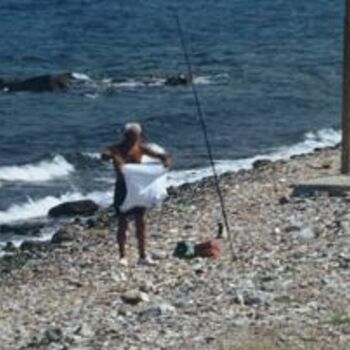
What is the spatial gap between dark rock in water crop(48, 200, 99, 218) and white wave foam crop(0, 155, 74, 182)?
4.17 m

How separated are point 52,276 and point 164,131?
17.4 meters

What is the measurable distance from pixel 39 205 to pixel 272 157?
252 inches

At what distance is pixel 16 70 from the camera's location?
50438mm

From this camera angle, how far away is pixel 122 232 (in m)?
17.2

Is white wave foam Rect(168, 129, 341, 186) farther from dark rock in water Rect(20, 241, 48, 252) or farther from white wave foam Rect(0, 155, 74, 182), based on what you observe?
dark rock in water Rect(20, 241, 48, 252)

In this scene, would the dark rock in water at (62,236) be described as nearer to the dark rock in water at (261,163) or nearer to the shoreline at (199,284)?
the shoreline at (199,284)

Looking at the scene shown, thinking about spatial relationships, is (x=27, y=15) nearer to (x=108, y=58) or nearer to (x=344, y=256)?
(x=108, y=58)

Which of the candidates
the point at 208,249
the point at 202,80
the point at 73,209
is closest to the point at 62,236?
the point at 73,209

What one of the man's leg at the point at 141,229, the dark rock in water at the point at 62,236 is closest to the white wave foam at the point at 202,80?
the dark rock in water at the point at 62,236

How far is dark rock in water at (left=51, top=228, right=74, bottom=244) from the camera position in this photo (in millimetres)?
21750

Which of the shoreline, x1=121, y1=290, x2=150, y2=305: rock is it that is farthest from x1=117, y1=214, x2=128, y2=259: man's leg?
x1=121, y1=290, x2=150, y2=305: rock

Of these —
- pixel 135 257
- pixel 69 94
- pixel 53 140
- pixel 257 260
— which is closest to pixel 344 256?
pixel 257 260

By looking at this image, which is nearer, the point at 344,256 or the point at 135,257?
the point at 344,256

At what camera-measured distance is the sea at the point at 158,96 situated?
98.7 feet
